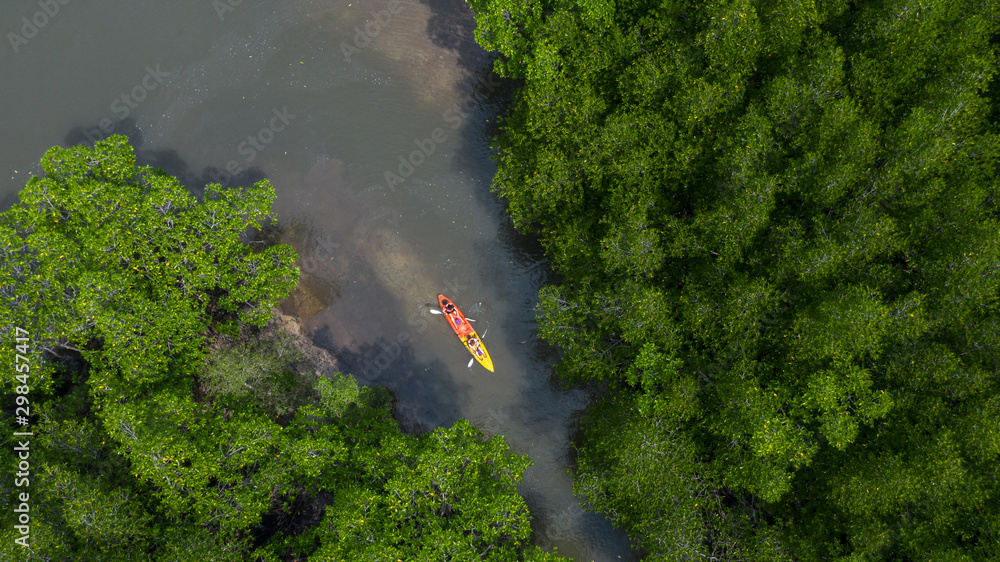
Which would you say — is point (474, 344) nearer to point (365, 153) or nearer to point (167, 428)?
point (365, 153)

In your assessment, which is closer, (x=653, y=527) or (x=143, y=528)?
(x=143, y=528)

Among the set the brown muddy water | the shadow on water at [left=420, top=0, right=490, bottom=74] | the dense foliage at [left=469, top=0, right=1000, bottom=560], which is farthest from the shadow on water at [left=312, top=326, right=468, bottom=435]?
the shadow on water at [left=420, top=0, right=490, bottom=74]

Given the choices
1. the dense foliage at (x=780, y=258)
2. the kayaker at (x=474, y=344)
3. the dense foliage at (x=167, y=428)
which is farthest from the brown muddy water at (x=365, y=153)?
the dense foliage at (x=780, y=258)

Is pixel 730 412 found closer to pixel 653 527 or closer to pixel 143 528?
pixel 653 527

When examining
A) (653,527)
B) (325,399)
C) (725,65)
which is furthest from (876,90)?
(325,399)

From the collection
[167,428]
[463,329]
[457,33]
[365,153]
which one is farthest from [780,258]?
[167,428]

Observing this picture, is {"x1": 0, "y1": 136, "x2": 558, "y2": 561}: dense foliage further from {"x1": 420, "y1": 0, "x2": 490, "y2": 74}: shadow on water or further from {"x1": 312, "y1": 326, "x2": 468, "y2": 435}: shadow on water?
{"x1": 420, "y1": 0, "x2": 490, "y2": 74}: shadow on water

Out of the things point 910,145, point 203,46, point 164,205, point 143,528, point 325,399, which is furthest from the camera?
point 203,46
